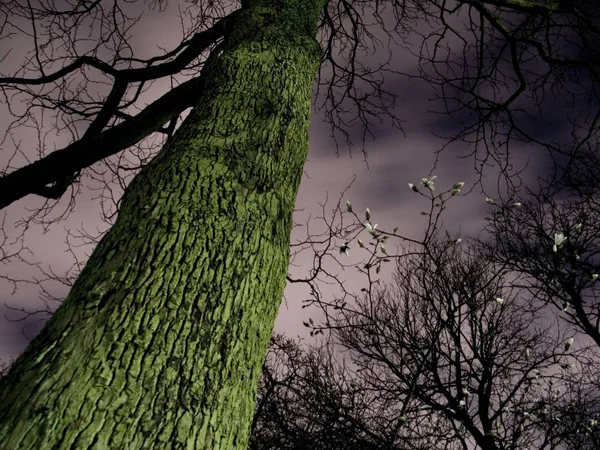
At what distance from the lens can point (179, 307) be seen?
0.95 metres

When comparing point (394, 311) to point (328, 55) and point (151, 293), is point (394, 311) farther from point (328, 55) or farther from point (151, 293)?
point (151, 293)

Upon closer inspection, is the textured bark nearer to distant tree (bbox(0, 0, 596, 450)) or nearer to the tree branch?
distant tree (bbox(0, 0, 596, 450))

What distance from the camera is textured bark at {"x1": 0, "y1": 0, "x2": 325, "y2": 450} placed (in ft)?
2.52

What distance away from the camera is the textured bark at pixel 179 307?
30.2 inches

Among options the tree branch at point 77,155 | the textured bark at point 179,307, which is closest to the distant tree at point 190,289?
the textured bark at point 179,307

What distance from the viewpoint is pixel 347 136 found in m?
5.18

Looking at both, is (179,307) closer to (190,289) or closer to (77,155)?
(190,289)

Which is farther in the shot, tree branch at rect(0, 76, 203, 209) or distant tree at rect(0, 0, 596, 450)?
tree branch at rect(0, 76, 203, 209)

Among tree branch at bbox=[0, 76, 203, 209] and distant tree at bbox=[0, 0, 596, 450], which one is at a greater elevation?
tree branch at bbox=[0, 76, 203, 209]

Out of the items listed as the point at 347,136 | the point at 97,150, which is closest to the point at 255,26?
the point at 97,150

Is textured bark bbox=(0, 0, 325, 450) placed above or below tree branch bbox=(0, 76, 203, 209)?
below

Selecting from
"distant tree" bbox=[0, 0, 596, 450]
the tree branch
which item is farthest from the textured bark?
the tree branch

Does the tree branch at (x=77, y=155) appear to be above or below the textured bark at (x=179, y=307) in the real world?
above

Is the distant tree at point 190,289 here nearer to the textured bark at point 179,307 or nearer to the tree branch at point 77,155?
the textured bark at point 179,307
